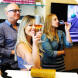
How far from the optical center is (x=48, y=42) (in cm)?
242

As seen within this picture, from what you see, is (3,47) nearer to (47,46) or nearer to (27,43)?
(27,43)

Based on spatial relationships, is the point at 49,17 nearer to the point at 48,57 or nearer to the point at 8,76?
the point at 48,57

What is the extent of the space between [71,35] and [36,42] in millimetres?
785

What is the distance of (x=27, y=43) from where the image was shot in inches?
84.8

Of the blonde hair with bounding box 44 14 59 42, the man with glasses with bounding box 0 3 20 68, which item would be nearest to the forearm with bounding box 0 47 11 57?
the man with glasses with bounding box 0 3 20 68

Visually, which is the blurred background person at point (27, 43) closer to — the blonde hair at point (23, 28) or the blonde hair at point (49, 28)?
the blonde hair at point (23, 28)

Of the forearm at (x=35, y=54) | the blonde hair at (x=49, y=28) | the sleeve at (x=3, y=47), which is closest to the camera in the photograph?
the sleeve at (x=3, y=47)

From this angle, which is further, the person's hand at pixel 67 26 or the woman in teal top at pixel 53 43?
the person's hand at pixel 67 26

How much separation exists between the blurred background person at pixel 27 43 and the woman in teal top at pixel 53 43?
10.4 inches

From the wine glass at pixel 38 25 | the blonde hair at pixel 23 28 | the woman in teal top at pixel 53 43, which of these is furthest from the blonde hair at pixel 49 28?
the blonde hair at pixel 23 28

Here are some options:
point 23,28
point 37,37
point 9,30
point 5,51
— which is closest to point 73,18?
point 37,37

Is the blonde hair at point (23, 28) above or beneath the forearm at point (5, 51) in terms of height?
above

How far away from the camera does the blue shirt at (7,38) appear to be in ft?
6.79

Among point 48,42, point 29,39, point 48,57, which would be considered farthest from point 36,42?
point 48,57
